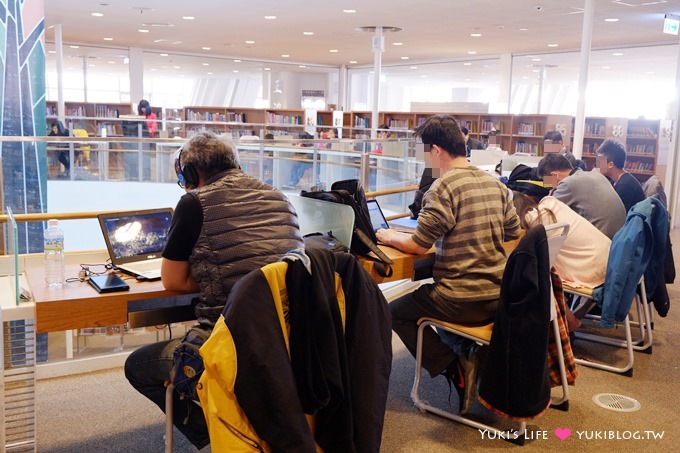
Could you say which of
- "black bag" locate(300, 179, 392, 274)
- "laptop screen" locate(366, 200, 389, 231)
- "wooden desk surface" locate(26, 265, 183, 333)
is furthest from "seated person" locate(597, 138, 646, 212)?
"wooden desk surface" locate(26, 265, 183, 333)

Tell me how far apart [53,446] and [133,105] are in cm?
1301

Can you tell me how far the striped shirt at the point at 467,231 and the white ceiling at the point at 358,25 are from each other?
599cm

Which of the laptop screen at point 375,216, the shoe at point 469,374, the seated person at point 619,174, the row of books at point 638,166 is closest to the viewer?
the shoe at point 469,374

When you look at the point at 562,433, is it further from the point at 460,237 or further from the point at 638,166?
the point at 638,166

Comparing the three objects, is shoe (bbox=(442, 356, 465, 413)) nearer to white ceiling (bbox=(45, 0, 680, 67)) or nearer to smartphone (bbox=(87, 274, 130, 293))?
smartphone (bbox=(87, 274, 130, 293))

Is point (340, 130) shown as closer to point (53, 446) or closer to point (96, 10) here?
point (96, 10)

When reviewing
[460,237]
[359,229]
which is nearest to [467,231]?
[460,237]

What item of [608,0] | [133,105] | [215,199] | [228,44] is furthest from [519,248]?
[133,105]

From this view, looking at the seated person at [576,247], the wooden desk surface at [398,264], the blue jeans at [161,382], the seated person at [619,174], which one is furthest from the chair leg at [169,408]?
the seated person at [619,174]

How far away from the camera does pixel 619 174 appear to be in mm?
4855

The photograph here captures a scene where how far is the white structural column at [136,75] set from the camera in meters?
14.6

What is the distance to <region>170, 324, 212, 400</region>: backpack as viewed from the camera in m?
1.98

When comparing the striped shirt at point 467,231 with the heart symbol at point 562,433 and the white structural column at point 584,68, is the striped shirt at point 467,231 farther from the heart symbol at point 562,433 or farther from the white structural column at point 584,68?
the white structural column at point 584,68

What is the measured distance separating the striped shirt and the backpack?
1150mm
